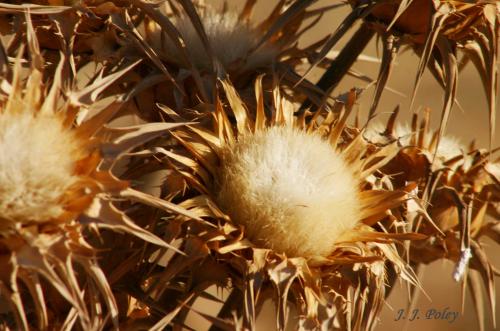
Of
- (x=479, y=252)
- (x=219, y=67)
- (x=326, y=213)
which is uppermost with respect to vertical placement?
(x=219, y=67)

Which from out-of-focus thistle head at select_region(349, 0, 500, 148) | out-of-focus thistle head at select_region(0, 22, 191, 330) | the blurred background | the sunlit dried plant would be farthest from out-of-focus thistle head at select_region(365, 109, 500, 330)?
the blurred background

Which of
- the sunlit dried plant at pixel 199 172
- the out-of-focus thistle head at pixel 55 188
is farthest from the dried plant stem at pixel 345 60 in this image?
the out-of-focus thistle head at pixel 55 188

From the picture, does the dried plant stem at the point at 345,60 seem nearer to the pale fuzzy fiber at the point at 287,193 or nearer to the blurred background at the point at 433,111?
the pale fuzzy fiber at the point at 287,193

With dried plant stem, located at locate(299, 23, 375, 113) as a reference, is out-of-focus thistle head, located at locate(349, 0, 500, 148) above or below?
above

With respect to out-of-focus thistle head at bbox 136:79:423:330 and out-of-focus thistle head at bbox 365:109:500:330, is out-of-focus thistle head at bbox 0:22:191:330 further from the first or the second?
out-of-focus thistle head at bbox 365:109:500:330

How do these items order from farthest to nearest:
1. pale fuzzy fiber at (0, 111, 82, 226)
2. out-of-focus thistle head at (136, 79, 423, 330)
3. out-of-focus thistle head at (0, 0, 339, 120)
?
out-of-focus thistle head at (0, 0, 339, 120)
out-of-focus thistle head at (136, 79, 423, 330)
pale fuzzy fiber at (0, 111, 82, 226)

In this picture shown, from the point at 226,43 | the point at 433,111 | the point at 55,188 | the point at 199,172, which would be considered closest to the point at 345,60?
the point at 226,43

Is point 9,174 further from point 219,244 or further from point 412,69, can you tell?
point 412,69

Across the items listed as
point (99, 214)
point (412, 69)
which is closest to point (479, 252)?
point (99, 214)
